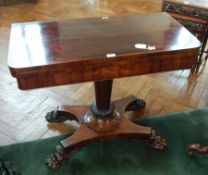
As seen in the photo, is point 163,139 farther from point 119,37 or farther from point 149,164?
point 119,37

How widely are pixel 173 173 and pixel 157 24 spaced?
0.79 m

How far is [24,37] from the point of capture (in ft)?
3.61

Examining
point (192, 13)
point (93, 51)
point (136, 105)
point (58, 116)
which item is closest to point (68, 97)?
point (58, 116)

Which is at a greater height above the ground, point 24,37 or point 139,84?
point 24,37

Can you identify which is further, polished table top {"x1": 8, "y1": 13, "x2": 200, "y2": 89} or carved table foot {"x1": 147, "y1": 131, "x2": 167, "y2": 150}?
carved table foot {"x1": 147, "y1": 131, "x2": 167, "y2": 150}

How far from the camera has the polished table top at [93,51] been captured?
950 millimetres

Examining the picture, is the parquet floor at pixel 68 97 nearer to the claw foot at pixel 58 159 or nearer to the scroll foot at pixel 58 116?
the scroll foot at pixel 58 116

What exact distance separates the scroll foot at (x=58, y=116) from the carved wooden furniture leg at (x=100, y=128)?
0.15 feet

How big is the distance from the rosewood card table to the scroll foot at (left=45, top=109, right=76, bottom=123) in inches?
8.5

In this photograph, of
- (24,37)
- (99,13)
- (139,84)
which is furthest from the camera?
(99,13)

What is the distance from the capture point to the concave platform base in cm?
135

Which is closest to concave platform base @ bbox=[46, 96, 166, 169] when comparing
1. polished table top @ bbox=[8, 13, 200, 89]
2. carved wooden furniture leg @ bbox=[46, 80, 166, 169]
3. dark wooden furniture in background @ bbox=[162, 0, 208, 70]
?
A: carved wooden furniture leg @ bbox=[46, 80, 166, 169]

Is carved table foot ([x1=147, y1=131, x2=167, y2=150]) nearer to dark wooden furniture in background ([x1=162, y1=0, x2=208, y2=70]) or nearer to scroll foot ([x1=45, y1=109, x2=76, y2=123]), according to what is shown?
scroll foot ([x1=45, y1=109, x2=76, y2=123])

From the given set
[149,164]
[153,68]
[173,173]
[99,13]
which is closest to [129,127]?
[149,164]
